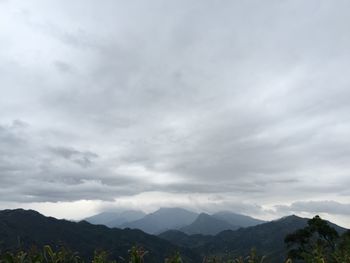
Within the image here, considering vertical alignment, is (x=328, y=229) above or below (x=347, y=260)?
above

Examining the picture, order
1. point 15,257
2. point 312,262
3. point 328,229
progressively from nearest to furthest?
point 15,257, point 312,262, point 328,229

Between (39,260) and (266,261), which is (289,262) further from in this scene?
(39,260)

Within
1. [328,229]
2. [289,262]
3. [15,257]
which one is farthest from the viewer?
[328,229]

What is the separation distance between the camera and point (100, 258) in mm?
29016

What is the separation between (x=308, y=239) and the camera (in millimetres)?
103750

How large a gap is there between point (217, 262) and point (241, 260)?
10.2 ft

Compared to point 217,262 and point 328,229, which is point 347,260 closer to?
point 217,262

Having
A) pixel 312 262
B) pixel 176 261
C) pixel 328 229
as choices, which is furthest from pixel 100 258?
pixel 328 229

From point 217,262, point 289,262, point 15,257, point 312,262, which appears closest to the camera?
point 289,262

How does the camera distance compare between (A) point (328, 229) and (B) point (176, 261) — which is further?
(A) point (328, 229)

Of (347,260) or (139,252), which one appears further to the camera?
(347,260)

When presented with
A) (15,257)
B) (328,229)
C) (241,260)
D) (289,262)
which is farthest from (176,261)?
(328,229)

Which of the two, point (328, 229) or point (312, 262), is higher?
point (328, 229)

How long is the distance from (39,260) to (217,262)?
1387 cm
